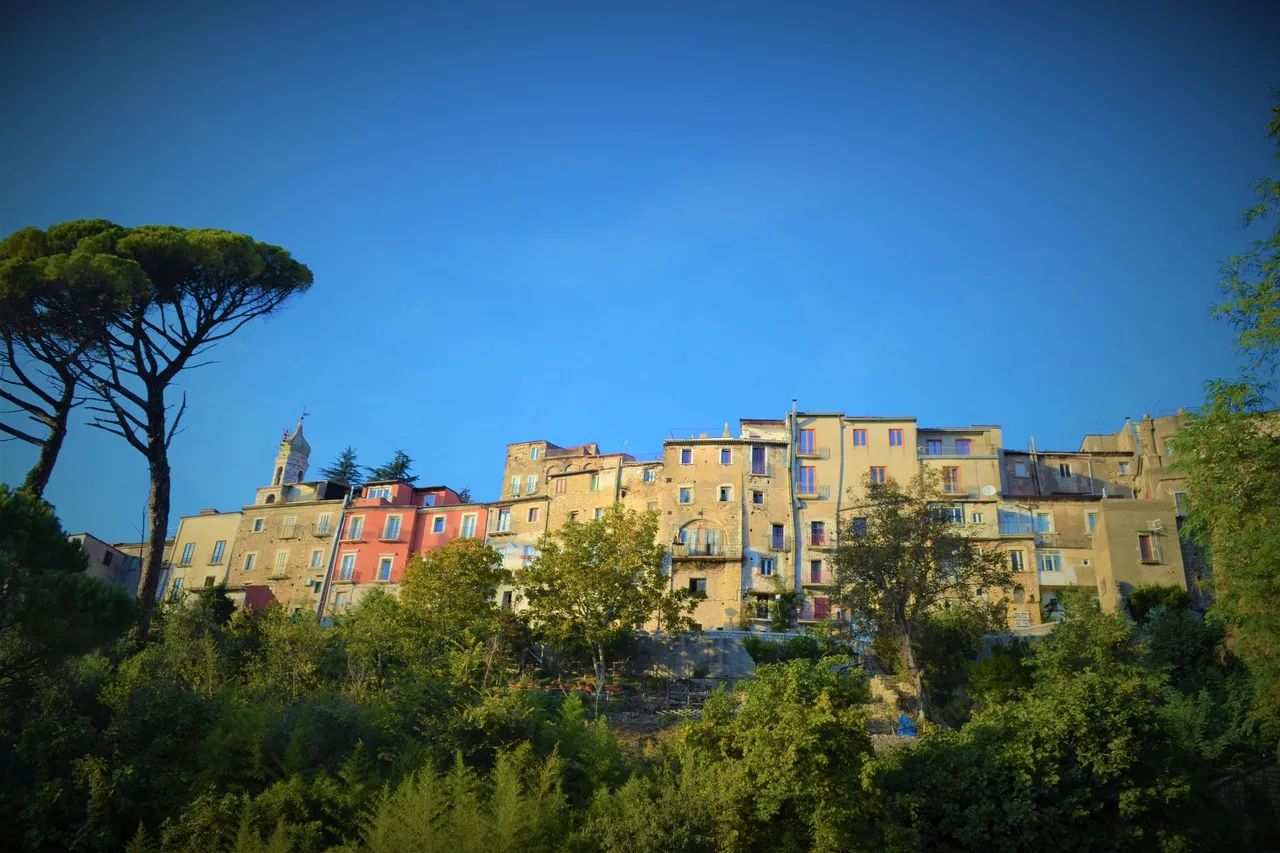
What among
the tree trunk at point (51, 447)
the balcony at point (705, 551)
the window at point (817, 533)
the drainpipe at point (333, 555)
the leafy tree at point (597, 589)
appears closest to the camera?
the tree trunk at point (51, 447)

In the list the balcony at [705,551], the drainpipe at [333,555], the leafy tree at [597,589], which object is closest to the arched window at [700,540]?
the balcony at [705,551]

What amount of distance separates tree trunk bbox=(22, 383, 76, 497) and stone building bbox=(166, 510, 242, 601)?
35.0 meters

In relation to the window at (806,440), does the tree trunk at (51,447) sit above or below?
below

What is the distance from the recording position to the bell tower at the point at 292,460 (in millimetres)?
68500

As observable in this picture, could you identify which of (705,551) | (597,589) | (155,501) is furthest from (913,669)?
(155,501)

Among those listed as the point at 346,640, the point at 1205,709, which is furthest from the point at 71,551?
the point at 1205,709

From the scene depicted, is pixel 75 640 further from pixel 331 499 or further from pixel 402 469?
pixel 402 469

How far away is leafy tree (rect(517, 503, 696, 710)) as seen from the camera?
3731 centimetres

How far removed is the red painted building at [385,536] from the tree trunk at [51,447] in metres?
31.2

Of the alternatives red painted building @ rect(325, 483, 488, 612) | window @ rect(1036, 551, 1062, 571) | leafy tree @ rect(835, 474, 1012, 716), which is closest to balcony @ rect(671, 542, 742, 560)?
red painted building @ rect(325, 483, 488, 612)

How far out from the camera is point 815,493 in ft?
180

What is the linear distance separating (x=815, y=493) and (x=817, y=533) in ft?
8.20

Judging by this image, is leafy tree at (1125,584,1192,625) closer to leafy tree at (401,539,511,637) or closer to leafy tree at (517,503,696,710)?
leafy tree at (517,503,696,710)

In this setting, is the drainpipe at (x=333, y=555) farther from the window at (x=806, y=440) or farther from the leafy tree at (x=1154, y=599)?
the leafy tree at (x=1154, y=599)
